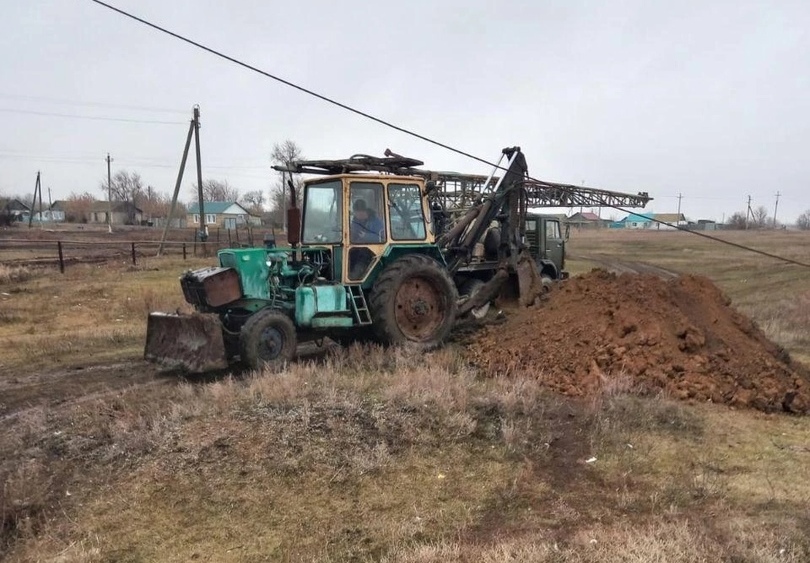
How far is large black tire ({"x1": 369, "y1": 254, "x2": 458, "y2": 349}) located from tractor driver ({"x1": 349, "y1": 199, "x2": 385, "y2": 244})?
459 millimetres

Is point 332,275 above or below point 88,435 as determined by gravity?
above

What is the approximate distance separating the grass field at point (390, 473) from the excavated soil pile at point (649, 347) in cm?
40

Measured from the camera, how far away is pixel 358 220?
855cm

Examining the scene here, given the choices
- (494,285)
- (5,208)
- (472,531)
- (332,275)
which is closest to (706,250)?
(494,285)

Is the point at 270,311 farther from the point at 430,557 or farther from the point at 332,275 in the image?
the point at 430,557

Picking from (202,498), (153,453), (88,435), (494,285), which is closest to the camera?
(202,498)

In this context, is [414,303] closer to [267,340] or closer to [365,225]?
[365,225]

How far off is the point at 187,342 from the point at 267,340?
968 millimetres

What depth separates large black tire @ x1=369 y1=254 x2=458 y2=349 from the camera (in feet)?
28.2

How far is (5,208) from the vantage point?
5484cm

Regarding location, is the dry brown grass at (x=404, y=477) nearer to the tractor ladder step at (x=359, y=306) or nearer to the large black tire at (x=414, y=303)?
the tractor ladder step at (x=359, y=306)

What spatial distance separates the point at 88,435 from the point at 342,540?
274 cm

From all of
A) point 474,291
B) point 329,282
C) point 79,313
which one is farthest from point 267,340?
point 79,313

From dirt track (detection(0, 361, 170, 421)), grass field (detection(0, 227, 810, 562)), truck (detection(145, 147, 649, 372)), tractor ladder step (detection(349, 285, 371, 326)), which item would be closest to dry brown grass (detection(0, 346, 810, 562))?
grass field (detection(0, 227, 810, 562))
